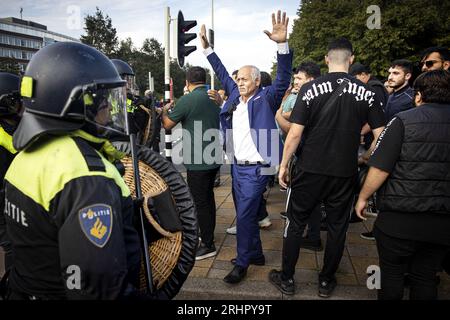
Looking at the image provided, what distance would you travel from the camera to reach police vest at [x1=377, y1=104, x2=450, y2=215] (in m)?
2.07

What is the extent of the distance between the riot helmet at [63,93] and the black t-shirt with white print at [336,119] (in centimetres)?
190

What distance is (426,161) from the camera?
6.88 ft

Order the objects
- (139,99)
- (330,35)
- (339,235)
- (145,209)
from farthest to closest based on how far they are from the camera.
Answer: (330,35) → (139,99) → (339,235) → (145,209)

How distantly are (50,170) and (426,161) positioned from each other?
2.10 meters

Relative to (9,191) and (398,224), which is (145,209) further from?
(398,224)

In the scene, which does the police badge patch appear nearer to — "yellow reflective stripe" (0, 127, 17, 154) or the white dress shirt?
"yellow reflective stripe" (0, 127, 17, 154)

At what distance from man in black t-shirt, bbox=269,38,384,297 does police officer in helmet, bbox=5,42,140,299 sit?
1842 millimetres

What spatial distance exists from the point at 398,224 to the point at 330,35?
3202 cm

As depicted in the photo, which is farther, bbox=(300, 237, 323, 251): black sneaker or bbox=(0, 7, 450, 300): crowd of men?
bbox=(300, 237, 323, 251): black sneaker

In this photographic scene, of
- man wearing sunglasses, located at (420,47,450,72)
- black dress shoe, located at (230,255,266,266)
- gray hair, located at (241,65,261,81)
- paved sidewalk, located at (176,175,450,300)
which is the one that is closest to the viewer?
paved sidewalk, located at (176,175,450,300)

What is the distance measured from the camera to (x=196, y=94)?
379 cm

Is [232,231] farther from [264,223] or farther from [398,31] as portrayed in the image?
[398,31]

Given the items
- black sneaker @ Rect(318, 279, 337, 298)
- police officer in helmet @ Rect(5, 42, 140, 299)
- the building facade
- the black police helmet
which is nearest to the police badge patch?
police officer in helmet @ Rect(5, 42, 140, 299)
